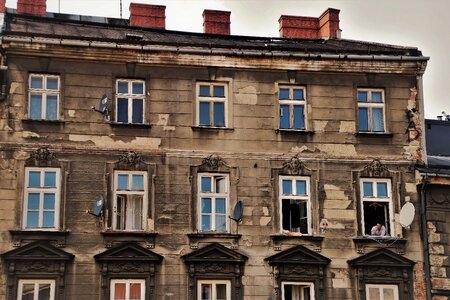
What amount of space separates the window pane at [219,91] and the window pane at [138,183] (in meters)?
3.52

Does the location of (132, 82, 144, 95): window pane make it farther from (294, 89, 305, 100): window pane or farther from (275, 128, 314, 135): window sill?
(294, 89, 305, 100): window pane

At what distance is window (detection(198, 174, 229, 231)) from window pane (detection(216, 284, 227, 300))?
65.8 inches

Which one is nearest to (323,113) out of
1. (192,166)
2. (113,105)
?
(192,166)

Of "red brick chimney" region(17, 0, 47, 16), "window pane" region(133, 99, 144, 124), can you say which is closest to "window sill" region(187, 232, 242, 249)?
"window pane" region(133, 99, 144, 124)

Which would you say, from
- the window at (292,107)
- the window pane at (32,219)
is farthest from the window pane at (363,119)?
the window pane at (32,219)

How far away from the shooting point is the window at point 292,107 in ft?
89.8

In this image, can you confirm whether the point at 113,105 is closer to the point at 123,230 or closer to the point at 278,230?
the point at 123,230

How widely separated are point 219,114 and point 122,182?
368 centimetres

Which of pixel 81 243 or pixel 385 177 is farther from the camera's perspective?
pixel 385 177

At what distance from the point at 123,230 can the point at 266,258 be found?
4.24 m

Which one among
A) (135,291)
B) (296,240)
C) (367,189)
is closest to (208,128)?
(296,240)

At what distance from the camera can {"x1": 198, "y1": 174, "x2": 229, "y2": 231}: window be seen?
26.1 metres

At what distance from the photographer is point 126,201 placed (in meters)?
25.9

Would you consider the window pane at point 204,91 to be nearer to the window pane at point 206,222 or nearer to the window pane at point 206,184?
the window pane at point 206,184
